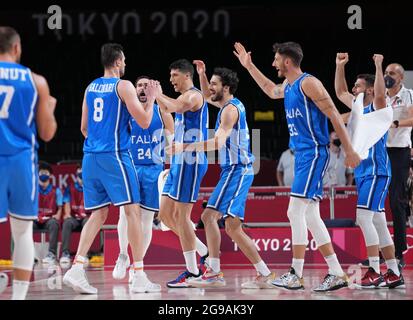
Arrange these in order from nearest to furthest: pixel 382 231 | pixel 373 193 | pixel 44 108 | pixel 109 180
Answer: pixel 44 108
pixel 109 180
pixel 373 193
pixel 382 231

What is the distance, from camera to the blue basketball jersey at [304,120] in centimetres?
649

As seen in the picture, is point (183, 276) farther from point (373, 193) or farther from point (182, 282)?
point (373, 193)

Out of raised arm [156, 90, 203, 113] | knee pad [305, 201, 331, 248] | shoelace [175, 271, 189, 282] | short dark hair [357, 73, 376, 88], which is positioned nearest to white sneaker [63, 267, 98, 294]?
shoelace [175, 271, 189, 282]

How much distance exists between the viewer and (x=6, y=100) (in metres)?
4.69

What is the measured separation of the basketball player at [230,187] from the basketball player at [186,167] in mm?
173

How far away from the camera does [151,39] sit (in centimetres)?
1661

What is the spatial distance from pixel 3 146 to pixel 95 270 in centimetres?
485

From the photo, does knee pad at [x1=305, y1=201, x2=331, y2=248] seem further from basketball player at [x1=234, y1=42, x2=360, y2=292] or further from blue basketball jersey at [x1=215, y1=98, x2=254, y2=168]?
blue basketball jersey at [x1=215, y1=98, x2=254, y2=168]

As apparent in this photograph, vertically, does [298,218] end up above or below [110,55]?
below

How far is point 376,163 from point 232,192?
1418 mm

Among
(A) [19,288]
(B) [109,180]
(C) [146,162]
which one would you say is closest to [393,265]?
(C) [146,162]


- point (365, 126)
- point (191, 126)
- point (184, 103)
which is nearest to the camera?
point (365, 126)

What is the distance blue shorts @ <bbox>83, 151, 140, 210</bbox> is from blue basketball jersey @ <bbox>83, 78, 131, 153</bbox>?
3.1 inches

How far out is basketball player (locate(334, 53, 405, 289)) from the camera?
691 centimetres
